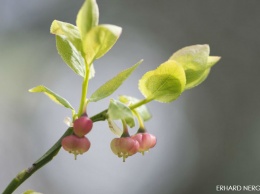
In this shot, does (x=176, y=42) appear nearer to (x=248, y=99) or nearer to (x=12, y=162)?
(x=248, y=99)

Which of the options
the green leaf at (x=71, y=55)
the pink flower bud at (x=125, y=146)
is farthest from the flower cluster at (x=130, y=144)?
the green leaf at (x=71, y=55)

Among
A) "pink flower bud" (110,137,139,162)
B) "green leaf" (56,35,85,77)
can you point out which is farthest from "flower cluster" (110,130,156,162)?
"green leaf" (56,35,85,77)

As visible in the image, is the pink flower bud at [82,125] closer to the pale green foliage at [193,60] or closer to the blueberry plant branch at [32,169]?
the blueberry plant branch at [32,169]

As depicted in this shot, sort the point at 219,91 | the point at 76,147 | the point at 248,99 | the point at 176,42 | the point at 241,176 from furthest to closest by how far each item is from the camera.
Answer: the point at 176,42 → the point at 219,91 → the point at 248,99 → the point at 241,176 → the point at 76,147

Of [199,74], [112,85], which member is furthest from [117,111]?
[199,74]

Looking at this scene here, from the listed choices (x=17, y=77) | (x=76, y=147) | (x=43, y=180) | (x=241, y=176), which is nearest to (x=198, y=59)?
(x=76, y=147)

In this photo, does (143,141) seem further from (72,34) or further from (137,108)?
(72,34)

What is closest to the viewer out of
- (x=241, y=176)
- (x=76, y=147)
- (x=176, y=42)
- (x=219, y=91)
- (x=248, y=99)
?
(x=76, y=147)
